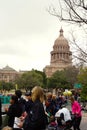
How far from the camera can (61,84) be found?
374ft

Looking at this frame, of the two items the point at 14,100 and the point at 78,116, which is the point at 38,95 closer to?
the point at 14,100

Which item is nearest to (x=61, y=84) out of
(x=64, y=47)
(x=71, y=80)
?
(x=71, y=80)

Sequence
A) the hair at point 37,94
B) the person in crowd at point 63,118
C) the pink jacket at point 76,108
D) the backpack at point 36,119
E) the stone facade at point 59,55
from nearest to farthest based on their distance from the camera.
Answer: the backpack at point 36,119
the hair at point 37,94
the person in crowd at point 63,118
the pink jacket at point 76,108
the stone facade at point 59,55

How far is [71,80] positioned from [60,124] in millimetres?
86523

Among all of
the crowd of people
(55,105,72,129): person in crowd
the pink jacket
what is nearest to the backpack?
the crowd of people

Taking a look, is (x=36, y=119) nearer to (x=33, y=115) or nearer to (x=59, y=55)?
(x=33, y=115)

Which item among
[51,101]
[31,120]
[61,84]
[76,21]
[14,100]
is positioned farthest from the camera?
[61,84]

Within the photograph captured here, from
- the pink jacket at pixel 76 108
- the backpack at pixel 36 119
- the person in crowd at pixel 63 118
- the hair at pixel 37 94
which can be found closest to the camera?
Result: the backpack at pixel 36 119

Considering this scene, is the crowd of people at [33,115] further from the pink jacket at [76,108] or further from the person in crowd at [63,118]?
the pink jacket at [76,108]

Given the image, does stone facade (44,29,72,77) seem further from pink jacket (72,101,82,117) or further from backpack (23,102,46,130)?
backpack (23,102,46,130)

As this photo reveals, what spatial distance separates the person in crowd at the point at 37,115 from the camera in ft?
23.9

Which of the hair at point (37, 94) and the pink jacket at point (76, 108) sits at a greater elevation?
the hair at point (37, 94)

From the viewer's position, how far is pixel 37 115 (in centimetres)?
730

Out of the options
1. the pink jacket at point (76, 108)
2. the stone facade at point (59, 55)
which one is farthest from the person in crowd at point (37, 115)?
the stone facade at point (59, 55)
